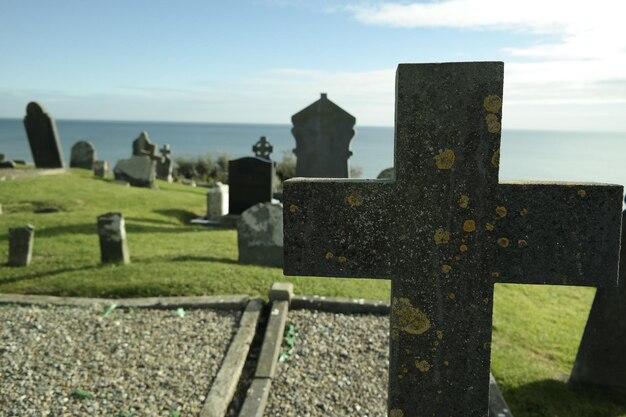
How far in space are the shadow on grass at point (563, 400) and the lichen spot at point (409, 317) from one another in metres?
3.06

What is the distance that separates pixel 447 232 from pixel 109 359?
417 cm

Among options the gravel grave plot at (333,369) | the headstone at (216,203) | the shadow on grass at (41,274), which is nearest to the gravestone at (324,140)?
the headstone at (216,203)

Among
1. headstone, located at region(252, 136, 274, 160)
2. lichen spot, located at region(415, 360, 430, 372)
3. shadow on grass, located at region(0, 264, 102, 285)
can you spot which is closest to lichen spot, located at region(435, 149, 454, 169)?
lichen spot, located at region(415, 360, 430, 372)

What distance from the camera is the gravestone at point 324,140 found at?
14562mm

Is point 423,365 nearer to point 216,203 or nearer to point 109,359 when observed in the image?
point 109,359

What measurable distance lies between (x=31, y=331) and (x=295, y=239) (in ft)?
15.4

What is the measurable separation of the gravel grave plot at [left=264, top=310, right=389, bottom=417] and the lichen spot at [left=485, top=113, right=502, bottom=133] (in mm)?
3237

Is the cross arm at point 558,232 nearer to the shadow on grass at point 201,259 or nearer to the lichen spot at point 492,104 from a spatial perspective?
the lichen spot at point 492,104

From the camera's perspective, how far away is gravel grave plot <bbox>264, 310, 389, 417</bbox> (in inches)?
184

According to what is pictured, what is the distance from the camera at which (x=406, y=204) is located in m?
2.37

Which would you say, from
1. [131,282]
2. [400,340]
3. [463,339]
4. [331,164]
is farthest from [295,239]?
[331,164]

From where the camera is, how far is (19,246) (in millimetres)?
8508

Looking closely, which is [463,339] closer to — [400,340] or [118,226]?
[400,340]

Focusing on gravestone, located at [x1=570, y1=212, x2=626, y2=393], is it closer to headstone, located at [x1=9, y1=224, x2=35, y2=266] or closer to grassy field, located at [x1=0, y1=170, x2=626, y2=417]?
grassy field, located at [x1=0, y1=170, x2=626, y2=417]
